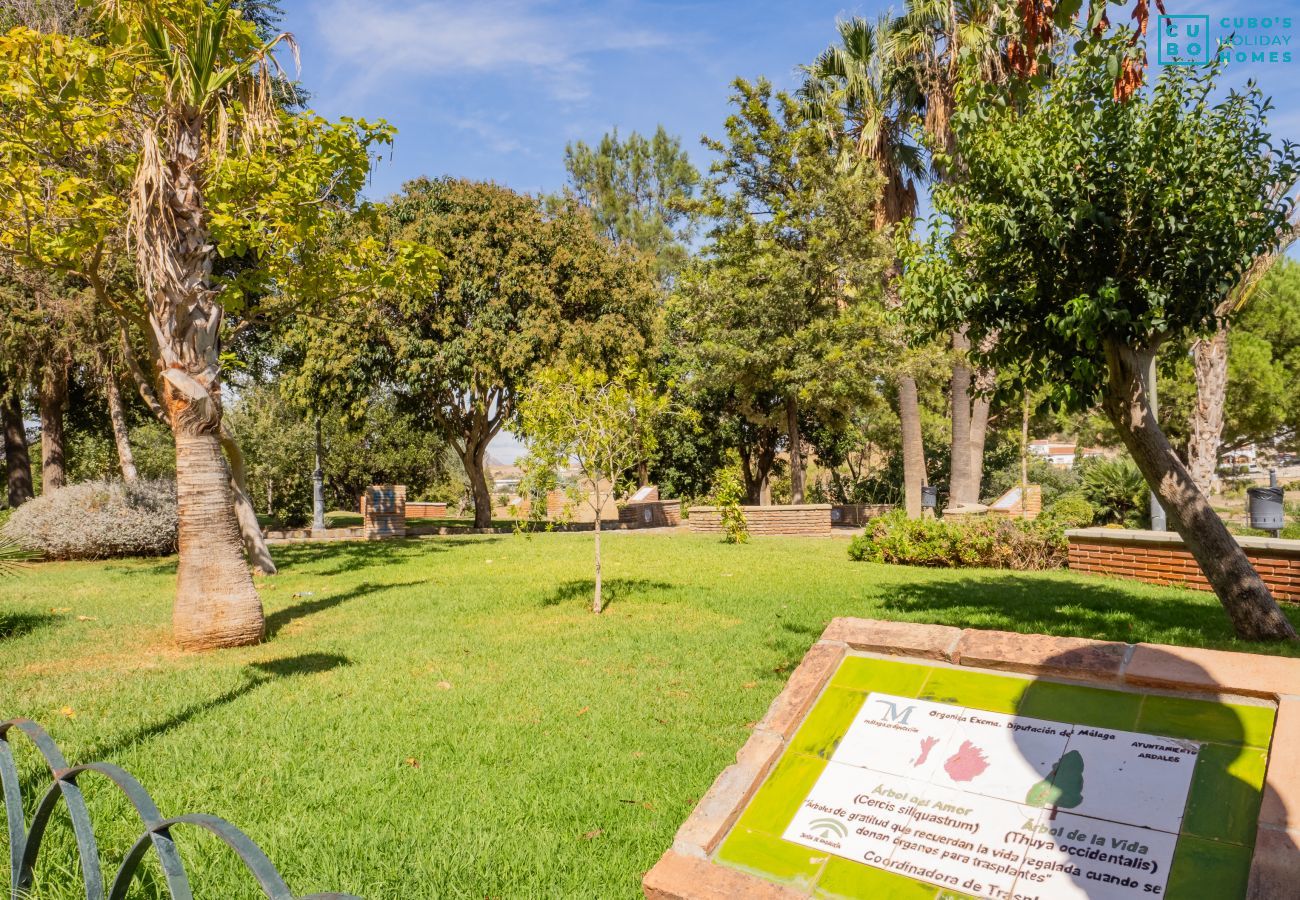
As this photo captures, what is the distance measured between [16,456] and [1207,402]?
30930mm

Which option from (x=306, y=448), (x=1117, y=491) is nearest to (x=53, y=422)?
(x=306, y=448)

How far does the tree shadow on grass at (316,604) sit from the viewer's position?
9031mm

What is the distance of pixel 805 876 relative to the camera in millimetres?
2627

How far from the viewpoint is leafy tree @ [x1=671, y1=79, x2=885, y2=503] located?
20375 millimetres

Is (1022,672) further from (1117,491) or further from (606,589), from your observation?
(1117,491)

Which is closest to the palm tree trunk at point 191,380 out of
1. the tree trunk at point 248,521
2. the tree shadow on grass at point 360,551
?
the tree shadow on grass at point 360,551

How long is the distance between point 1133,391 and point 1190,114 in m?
2.24

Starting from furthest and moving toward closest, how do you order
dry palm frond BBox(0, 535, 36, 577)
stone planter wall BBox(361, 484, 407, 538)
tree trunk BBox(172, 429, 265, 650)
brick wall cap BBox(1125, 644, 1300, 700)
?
1. stone planter wall BBox(361, 484, 407, 538)
2. tree trunk BBox(172, 429, 265, 650)
3. dry palm frond BBox(0, 535, 36, 577)
4. brick wall cap BBox(1125, 644, 1300, 700)

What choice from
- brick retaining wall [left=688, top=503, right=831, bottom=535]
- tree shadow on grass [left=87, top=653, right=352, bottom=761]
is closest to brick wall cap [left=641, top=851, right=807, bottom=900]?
tree shadow on grass [left=87, top=653, right=352, bottom=761]

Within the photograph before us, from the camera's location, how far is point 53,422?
71.6ft

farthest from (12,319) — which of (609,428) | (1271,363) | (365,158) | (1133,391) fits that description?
(1271,363)

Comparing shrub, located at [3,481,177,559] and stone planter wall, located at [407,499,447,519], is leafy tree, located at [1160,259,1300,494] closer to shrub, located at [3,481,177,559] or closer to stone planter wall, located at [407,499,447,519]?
shrub, located at [3,481,177,559]

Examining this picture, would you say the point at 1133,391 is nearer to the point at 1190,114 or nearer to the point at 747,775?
the point at 1190,114

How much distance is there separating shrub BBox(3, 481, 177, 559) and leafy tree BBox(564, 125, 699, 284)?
24272 mm
